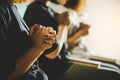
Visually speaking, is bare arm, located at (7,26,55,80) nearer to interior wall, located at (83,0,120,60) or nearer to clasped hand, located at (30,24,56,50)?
clasped hand, located at (30,24,56,50)

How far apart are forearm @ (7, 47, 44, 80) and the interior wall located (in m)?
1.55

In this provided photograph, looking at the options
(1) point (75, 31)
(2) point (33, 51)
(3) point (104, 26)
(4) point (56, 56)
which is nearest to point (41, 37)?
(2) point (33, 51)

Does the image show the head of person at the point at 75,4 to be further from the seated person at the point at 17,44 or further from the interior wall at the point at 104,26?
the seated person at the point at 17,44

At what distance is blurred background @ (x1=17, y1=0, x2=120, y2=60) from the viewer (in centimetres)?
236

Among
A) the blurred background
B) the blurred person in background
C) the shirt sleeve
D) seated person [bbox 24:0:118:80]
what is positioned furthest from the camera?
the blurred background

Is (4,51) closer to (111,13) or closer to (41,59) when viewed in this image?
(41,59)

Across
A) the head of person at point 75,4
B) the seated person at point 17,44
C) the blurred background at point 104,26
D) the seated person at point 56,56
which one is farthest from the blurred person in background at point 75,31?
the seated person at point 17,44

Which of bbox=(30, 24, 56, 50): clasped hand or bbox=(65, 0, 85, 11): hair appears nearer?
bbox=(30, 24, 56, 50): clasped hand

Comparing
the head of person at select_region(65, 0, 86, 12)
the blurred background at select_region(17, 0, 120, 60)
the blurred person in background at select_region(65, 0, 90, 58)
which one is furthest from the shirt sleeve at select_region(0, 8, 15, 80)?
the blurred background at select_region(17, 0, 120, 60)

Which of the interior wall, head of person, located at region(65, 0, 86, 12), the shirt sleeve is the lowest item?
the interior wall

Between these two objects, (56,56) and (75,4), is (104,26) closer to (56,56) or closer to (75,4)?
(75,4)

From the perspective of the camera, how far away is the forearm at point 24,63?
849mm

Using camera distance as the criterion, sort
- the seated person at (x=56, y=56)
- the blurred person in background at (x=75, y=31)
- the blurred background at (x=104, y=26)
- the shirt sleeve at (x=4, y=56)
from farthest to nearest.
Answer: the blurred background at (x=104, y=26) < the blurred person in background at (x=75, y=31) < the seated person at (x=56, y=56) < the shirt sleeve at (x=4, y=56)

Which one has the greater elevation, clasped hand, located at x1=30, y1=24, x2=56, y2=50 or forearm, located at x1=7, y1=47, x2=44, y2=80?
clasped hand, located at x1=30, y1=24, x2=56, y2=50
